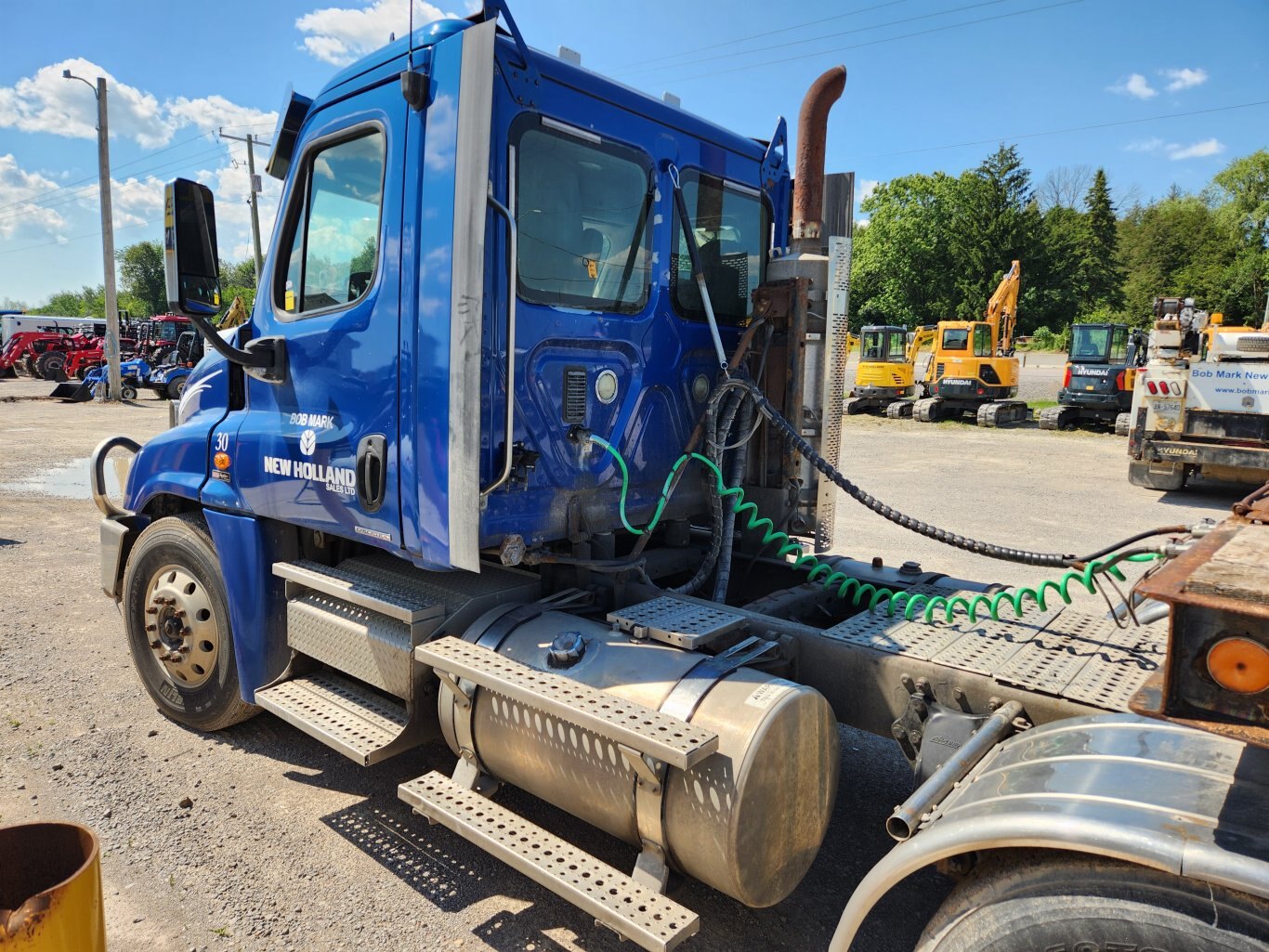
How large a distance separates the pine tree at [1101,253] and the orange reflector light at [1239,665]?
64.7m

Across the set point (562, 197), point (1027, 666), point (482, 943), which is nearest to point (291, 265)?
point (562, 197)

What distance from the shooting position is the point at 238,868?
322 centimetres

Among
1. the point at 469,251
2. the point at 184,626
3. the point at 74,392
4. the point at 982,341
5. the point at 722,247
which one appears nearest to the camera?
the point at 469,251

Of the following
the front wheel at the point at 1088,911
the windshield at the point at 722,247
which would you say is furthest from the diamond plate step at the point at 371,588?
the front wheel at the point at 1088,911

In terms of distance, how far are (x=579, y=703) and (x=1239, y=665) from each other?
1731 millimetres

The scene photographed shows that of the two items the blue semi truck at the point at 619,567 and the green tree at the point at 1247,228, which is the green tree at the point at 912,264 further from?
the blue semi truck at the point at 619,567

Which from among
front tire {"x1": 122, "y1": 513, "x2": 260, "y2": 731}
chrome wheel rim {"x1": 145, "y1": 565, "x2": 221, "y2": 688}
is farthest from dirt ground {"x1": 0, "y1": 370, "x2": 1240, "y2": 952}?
chrome wheel rim {"x1": 145, "y1": 565, "x2": 221, "y2": 688}

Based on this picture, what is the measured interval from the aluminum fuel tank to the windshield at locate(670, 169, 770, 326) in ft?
5.42

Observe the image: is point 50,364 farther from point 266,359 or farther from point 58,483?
point 266,359

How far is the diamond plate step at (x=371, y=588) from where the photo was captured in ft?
10.5

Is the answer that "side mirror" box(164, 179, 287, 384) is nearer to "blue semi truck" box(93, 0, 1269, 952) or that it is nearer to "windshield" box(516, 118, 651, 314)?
"blue semi truck" box(93, 0, 1269, 952)

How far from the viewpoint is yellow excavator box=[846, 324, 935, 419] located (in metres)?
23.9

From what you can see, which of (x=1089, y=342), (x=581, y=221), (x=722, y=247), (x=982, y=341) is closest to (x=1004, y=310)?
(x=982, y=341)

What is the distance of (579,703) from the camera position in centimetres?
258
